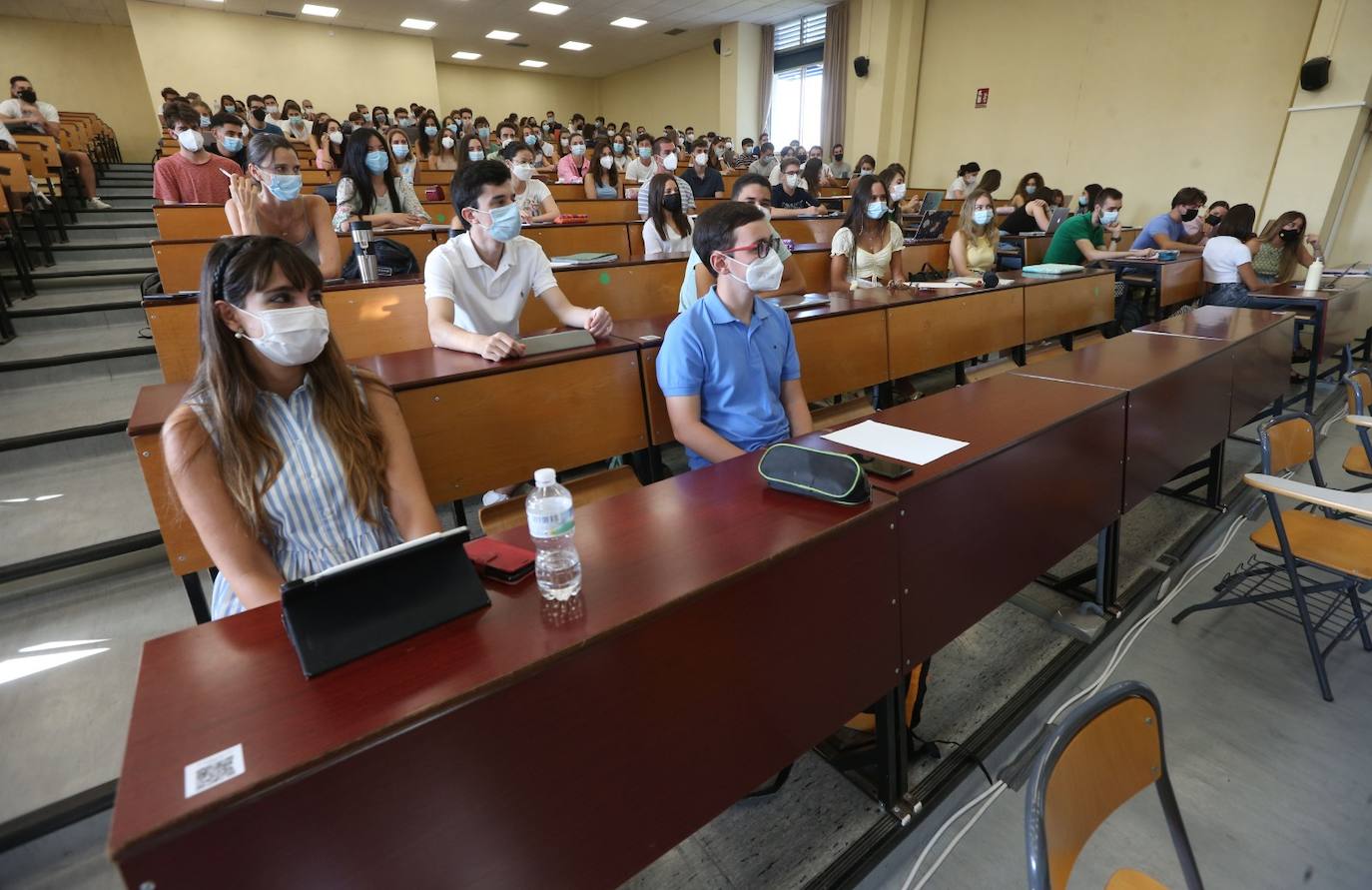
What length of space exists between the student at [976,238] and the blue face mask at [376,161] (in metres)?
3.32

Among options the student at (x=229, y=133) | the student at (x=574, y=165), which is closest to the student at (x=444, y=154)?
the student at (x=574, y=165)

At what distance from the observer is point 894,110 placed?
9242 mm

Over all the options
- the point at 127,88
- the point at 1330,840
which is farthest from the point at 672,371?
the point at 127,88

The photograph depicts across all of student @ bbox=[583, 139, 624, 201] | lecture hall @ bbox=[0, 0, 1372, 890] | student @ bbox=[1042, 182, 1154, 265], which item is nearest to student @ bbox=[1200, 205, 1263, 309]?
lecture hall @ bbox=[0, 0, 1372, 890]

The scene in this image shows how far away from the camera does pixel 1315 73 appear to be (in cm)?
569

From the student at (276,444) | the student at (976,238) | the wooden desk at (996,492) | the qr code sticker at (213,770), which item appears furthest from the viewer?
the student at (976,238)

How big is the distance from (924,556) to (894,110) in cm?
966

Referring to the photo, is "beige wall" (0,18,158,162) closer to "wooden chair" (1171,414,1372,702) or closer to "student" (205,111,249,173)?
"student" (205,111,249,173)

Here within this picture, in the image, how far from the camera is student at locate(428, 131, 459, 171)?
291 inches

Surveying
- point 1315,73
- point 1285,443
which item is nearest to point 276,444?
point 1285,443

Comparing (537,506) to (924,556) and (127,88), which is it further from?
(127,88)

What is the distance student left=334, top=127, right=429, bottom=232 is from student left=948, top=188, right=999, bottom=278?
326cm

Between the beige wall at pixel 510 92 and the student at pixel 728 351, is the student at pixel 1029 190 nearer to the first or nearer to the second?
the student at pixel 728 351

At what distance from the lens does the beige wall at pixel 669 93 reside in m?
12.6
